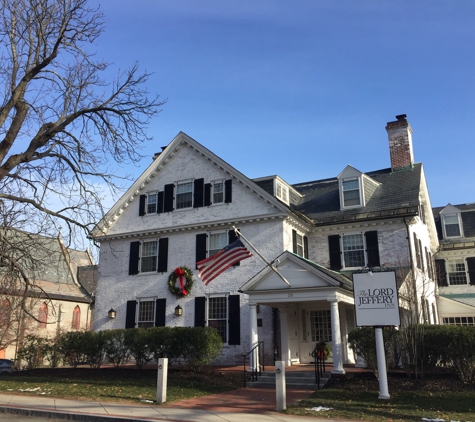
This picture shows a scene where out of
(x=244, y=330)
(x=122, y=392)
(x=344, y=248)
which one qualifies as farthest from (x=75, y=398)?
(x=344, y=248)

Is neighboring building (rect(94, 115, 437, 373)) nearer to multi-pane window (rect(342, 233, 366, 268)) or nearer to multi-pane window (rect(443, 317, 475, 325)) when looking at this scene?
multi-pane window (rect(342, 233, 366, 268))

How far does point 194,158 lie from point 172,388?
12105mm

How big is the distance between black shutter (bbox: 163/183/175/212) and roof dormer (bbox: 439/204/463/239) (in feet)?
52.6

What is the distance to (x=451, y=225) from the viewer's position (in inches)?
1064

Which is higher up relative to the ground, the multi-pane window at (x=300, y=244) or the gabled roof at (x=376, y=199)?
the gabled roof at (x=376, y=199)

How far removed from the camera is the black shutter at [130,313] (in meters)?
21.8

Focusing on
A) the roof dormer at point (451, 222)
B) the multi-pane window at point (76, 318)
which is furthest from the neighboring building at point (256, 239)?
the multi-pane window at point (76, 318)

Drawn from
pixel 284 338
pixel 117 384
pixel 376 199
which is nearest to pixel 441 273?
pixel 376 199

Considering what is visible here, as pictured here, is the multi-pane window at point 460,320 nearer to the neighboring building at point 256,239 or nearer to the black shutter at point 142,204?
the neighboring building at point 256,239

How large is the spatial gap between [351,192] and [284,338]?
25.8ft

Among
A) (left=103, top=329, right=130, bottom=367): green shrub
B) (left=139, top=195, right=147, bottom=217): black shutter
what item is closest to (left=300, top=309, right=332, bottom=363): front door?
(left=103, top=329, right=130, bottom=367): green shrub

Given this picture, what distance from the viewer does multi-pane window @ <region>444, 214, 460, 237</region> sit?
26.8 meters

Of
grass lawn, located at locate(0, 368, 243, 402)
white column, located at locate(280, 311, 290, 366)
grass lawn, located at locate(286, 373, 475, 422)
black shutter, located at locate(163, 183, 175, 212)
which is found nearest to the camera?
grass lawn, located at locate(286, 373, 475, 422)

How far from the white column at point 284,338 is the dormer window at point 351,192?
6.58 meters
